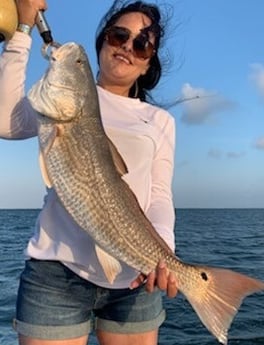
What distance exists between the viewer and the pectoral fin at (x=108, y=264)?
3400 millimetres

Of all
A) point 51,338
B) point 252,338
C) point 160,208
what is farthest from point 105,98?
point 252,338

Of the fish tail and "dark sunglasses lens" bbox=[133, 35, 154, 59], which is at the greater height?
"dark sunglasses lens" bbox=[133, 35, 154, 59]

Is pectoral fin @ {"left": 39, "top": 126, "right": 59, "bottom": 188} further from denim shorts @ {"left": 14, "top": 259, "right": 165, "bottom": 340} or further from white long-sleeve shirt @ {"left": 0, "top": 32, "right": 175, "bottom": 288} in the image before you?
denim shorts @ {"left": 14, "top": 259, "right": 165, "bottom": 340}

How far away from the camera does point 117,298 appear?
3723mm

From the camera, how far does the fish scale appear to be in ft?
Result: 10.8

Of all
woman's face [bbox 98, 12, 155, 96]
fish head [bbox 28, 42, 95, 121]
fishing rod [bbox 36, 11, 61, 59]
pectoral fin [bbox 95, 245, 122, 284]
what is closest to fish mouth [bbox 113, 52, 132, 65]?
woman's face [bbox 98, 12, 155, 96]

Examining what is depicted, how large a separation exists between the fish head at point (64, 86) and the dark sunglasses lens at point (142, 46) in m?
0.60

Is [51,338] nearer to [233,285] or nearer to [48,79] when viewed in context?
[233,285]

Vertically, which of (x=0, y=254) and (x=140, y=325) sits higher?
(x=140, y=325)

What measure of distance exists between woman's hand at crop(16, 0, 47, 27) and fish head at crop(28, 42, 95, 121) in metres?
0.25

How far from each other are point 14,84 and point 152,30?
136 centimetres

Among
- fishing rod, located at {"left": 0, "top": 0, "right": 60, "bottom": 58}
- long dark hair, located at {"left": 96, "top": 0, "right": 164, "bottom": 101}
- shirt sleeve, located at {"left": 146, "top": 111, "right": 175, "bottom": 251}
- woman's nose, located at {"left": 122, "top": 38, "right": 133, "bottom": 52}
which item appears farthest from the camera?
long dark hair, located at {"left": 96, "top": 0, "right": 164, "bottom": 101}

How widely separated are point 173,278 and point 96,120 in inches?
43.7

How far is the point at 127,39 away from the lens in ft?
13.3
